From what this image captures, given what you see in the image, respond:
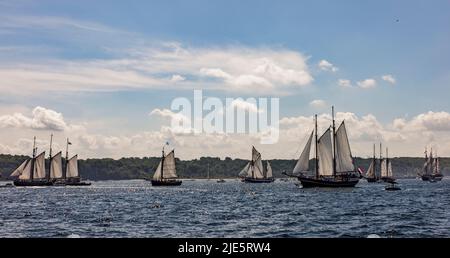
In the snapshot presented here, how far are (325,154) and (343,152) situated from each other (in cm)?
415

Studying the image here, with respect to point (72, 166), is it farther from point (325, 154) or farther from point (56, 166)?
point (325, 154)

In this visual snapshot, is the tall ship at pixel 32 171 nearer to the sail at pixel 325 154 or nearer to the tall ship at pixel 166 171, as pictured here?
the tall ship at pixel 166 171

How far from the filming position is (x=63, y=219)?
53.2m

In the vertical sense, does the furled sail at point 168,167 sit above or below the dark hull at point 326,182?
above

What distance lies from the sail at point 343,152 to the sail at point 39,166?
337 feet

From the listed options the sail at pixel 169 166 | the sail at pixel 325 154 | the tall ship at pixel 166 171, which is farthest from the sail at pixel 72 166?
the sail at pixel 325 154

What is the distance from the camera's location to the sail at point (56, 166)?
177000 millimetres

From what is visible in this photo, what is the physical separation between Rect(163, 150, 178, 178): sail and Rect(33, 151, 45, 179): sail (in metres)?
42.0

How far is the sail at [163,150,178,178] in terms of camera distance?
163725mm

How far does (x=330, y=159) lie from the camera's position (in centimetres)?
12050

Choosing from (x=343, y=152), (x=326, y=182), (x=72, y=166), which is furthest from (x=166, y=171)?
(x=343, y=152)

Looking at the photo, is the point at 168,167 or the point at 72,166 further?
the point at 72,166

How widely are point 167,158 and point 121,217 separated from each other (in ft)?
363
